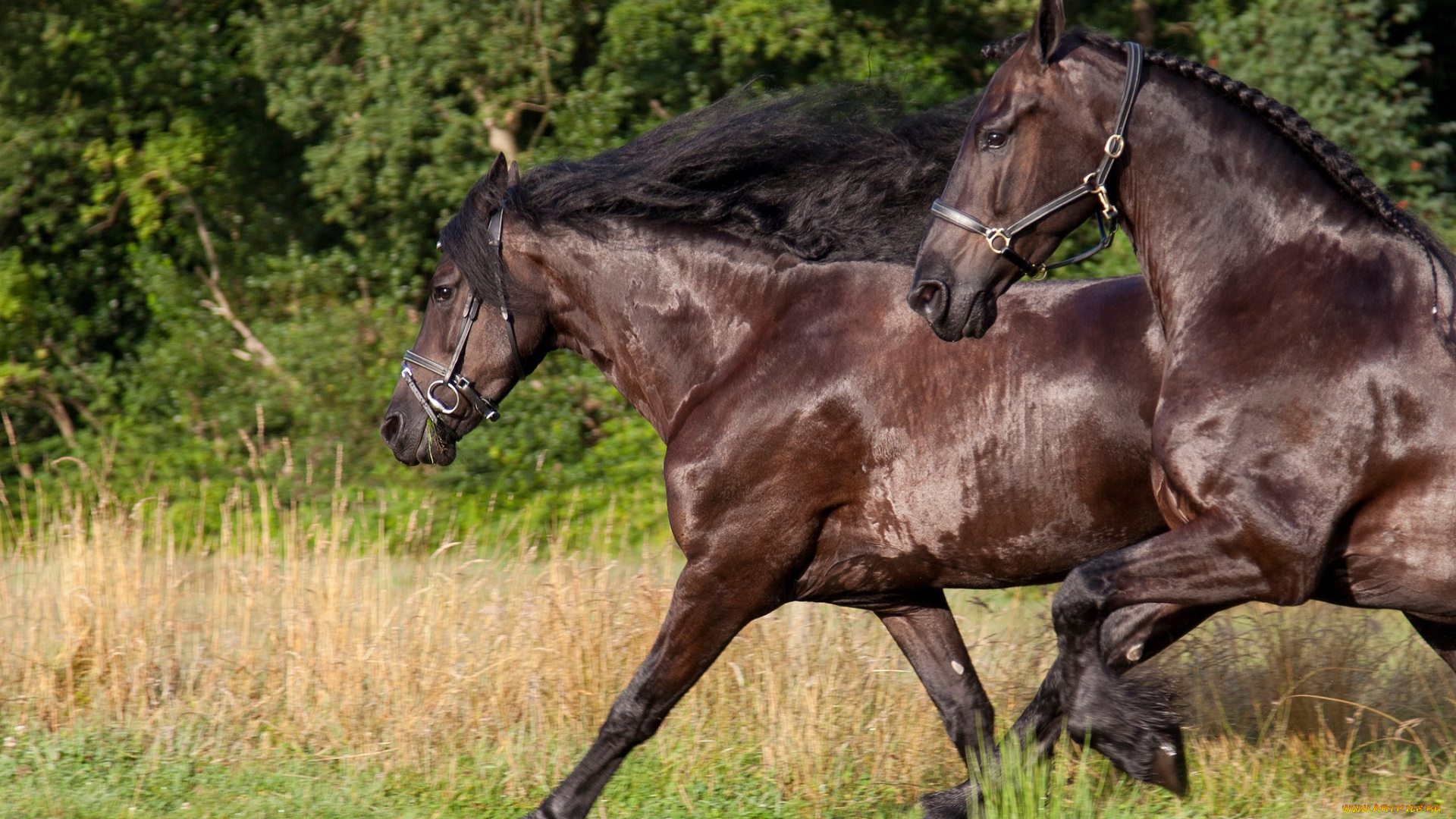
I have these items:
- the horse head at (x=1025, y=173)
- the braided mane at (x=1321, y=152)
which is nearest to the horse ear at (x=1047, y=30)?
the horse head at (x=1025, y=173)

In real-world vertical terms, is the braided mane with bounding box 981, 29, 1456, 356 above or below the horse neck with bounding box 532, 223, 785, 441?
above

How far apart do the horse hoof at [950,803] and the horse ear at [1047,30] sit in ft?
7.19

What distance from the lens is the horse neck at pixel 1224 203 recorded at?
338 centimetres

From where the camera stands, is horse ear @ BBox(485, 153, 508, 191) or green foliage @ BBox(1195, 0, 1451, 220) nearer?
horse ear @ BBox(485, 153, 508, 191)

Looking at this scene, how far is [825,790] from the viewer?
15.3 feet

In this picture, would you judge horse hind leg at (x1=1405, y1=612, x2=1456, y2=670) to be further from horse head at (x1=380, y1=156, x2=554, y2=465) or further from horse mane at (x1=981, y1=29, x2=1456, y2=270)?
horse head at (x1=380, y1=156, x2=554, y2=465)

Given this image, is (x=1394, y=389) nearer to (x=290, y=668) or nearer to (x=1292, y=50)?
(x=290, y=668)

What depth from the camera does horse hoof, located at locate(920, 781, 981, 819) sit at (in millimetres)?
4273

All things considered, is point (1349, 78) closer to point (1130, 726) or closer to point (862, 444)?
point (862, 444)

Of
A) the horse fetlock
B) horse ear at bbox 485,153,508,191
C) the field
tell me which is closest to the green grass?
the field

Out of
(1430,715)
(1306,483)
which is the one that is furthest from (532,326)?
(1430,715)

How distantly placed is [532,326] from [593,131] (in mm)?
7853

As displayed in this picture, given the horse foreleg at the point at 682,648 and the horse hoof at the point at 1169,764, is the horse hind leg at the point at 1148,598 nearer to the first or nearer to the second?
the horse hoof at the point at 1169,764

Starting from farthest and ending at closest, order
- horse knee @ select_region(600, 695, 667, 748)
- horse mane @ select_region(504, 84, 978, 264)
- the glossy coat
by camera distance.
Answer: horse mane @ select_region(504, 84, 978, 264), horse knee @ select_region(600, 695, 667, 748), the glossy coat
